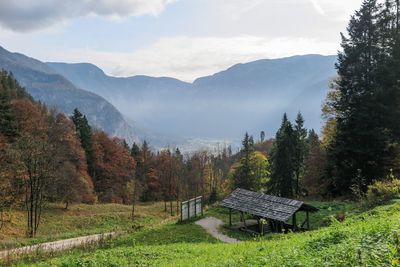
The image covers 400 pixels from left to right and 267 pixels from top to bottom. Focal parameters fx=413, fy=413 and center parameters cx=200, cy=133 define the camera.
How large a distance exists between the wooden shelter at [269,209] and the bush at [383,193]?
5056 millimetres

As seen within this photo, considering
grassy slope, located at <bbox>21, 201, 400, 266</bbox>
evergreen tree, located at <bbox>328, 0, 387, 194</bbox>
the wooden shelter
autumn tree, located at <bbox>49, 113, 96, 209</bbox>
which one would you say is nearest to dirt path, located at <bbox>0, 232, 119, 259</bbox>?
grassy slope, located at <bbox>21, 201, 400, 266</bbox>

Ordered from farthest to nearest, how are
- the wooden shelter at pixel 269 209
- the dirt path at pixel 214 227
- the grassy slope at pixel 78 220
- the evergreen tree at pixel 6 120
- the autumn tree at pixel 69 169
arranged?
the evergreen tree at pixel 6 120
the autumn tree at pixel 69 169
the grassy slope at pixel 78 220
the wooden shelter at pixel 269 209
the dirt path at pixel 214 227

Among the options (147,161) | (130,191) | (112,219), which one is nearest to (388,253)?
(112,219)

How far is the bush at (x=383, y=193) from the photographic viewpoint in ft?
87.7

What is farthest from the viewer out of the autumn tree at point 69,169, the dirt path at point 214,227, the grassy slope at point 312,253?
the autumn tree at point 69,169

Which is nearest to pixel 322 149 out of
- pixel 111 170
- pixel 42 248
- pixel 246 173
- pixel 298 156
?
pixel 298 156

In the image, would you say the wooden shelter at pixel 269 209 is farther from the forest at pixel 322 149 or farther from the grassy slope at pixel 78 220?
the grassy slope at pixel 78 220

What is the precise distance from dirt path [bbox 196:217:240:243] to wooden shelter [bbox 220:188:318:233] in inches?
61.2

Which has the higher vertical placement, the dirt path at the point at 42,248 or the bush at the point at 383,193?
the bush at the point at 383,193

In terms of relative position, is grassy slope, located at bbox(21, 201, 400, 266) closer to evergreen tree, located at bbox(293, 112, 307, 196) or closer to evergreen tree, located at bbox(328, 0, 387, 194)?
evergreen tree, located at bbox(328, 0, 387, 194)

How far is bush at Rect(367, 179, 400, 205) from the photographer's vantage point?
87.7ft

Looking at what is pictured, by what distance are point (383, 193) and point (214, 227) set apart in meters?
13.6

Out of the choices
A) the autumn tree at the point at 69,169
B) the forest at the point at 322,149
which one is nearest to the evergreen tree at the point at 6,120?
the forest at the point at 322,149

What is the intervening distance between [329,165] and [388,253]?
1483 inches
